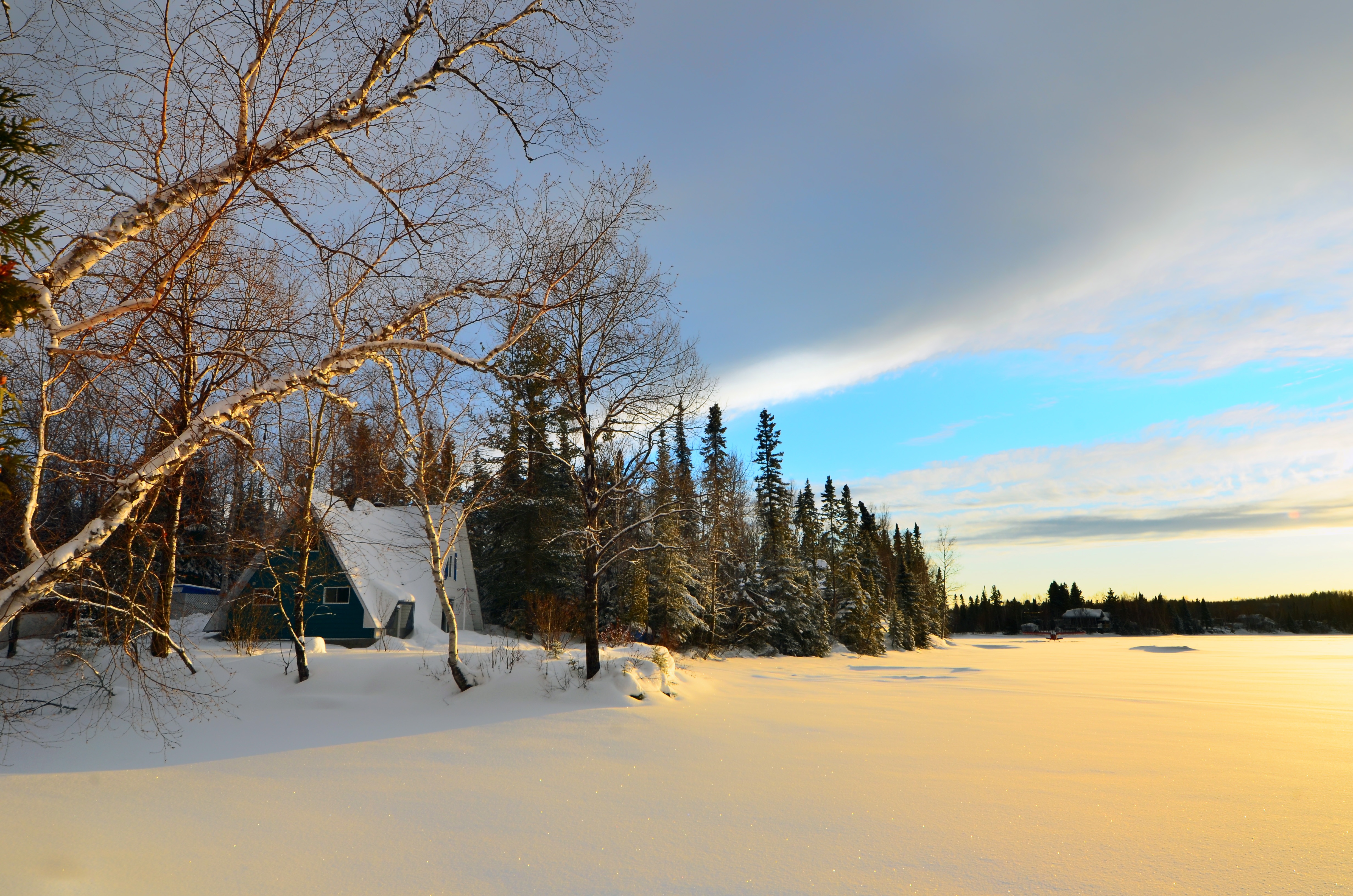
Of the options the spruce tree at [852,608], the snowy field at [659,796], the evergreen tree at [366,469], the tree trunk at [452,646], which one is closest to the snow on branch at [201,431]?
the snowy field at [659,796]

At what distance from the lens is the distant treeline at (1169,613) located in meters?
77.4

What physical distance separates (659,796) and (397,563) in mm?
20736

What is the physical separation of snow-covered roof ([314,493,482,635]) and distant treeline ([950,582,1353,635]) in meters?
77.7

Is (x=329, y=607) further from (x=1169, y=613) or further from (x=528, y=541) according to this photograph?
(x=1169, y=613)

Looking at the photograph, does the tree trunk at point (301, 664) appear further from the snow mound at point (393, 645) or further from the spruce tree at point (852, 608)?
the spruce tree at point (852, 608)

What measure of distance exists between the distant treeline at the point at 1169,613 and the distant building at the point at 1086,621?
866mm

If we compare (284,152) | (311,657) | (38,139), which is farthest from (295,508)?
(284,152)

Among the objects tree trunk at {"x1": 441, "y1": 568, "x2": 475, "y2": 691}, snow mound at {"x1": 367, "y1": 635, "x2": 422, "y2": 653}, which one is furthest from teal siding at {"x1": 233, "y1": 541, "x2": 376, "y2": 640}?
tree trunk at {"x1": 441, "y1": 568, "x2": 475, "y2": 691}

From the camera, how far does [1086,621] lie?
84562 millimetres

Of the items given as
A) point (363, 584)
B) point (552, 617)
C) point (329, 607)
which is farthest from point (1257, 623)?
point (329, 607)

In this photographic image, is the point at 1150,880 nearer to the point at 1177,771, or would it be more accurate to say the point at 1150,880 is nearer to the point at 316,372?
the point at 1177,771

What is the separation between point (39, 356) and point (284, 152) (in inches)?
194

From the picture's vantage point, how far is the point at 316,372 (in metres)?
4.88

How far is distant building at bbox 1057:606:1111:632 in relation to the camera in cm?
8275
